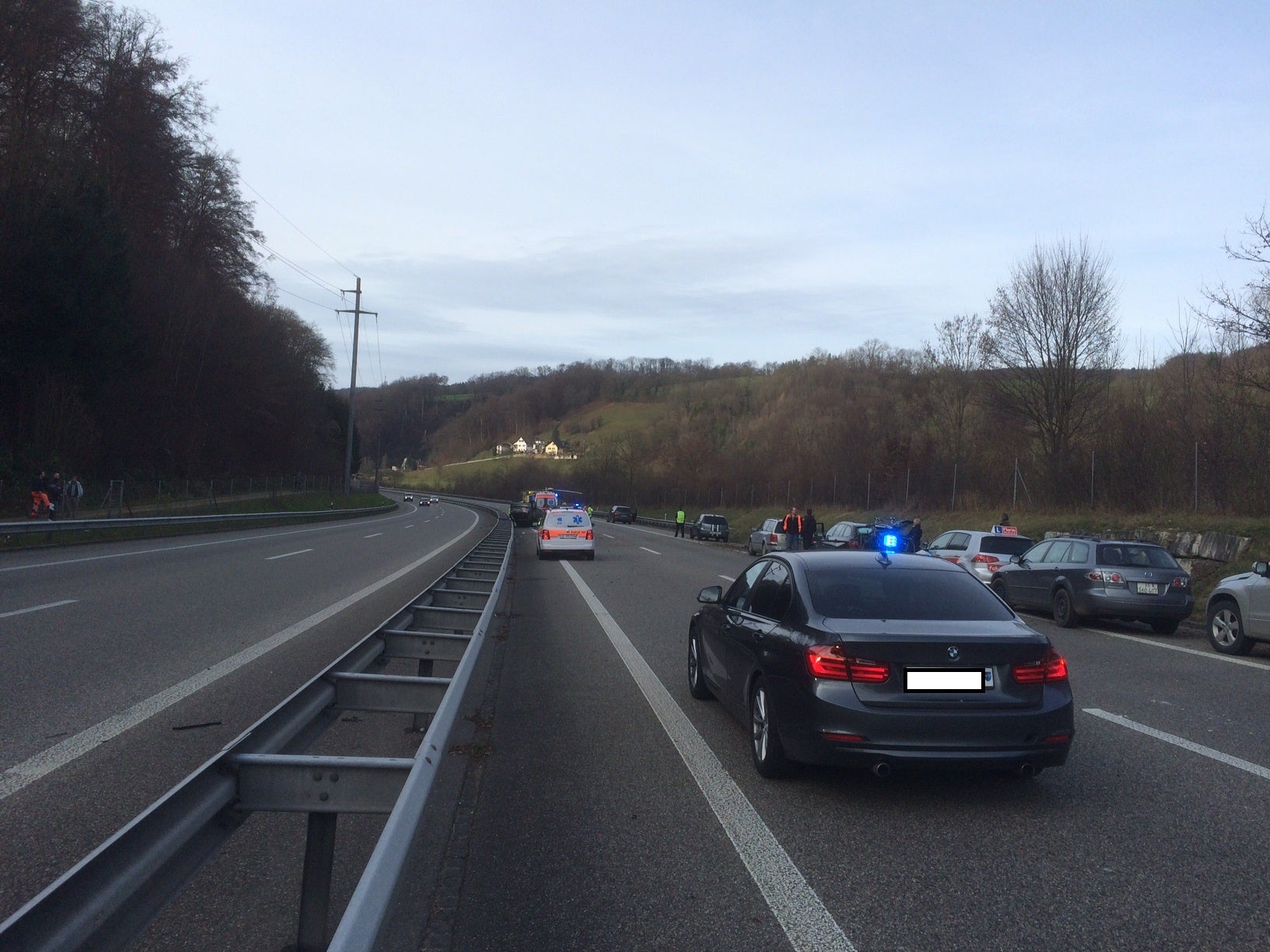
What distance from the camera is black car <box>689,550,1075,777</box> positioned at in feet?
18.5

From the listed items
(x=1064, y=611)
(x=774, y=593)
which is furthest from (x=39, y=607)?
(x=1064, y=611)

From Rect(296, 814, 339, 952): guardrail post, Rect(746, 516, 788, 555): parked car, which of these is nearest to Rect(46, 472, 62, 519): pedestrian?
Rect(746, 516, 788, 555): parked car

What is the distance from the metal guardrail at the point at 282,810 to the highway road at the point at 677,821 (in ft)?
2.19

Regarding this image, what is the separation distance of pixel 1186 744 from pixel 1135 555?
8632 mm

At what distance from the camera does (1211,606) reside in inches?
524

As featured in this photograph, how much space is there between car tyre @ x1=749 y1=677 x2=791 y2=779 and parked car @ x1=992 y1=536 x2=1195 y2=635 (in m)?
10.4

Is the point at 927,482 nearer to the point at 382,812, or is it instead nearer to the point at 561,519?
the point at 561,519

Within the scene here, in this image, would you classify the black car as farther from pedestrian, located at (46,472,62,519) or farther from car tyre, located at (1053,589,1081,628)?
pedestrian, located at (46,472,62,519)

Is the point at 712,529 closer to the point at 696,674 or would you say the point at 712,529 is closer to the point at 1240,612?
the point at 1240,612

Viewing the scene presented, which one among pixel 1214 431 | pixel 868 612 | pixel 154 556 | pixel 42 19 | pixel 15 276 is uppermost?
pixel 42 19

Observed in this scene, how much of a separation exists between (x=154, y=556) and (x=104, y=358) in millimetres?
17789

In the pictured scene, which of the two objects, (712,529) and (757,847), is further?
(712,529)

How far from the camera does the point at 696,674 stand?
8812mm

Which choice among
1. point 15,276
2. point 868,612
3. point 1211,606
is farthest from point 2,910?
point 15,276
